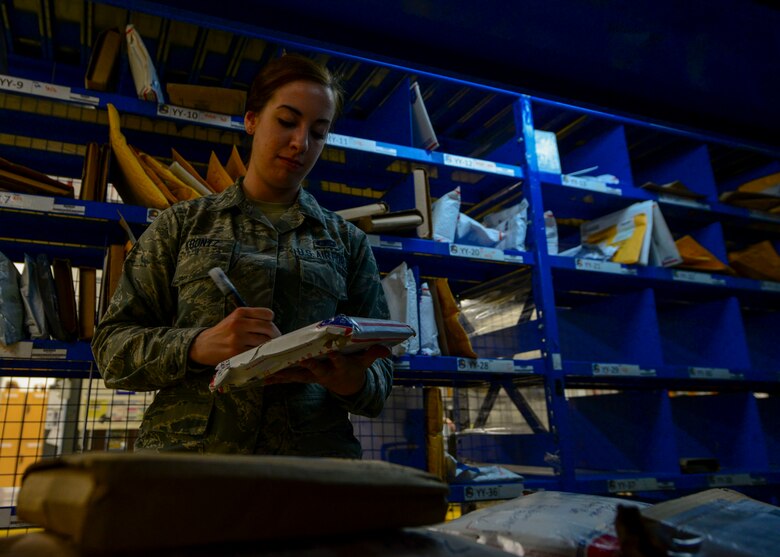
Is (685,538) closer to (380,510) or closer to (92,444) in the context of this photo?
(380,510)

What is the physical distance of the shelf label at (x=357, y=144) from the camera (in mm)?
2303

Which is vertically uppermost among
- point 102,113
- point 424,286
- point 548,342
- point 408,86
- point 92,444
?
point 408,86

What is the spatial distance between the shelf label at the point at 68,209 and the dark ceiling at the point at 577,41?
0.82 metres

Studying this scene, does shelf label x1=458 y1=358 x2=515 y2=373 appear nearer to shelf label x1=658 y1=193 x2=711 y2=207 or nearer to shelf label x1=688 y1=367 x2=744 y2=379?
shelf label x1=688 y1=367 x2=744 y2=379

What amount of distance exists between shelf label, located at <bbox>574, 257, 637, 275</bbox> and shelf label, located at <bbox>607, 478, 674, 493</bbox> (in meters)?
1.00

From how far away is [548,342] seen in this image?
2588 millimetres

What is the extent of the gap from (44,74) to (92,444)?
2.04m

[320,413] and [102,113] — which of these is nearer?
[320,413]

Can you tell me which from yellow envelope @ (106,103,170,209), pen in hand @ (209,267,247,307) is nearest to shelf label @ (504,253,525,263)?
yellow envelope @ (106,103,170,209)

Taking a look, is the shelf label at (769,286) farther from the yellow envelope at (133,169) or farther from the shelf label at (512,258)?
the yellow envelope at (133,169)

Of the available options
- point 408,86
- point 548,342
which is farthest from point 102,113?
point 548,342

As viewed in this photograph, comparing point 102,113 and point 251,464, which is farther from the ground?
point 102,113

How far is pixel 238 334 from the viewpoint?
982 millimetres

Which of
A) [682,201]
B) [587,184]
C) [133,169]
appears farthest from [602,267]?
[133,169]
